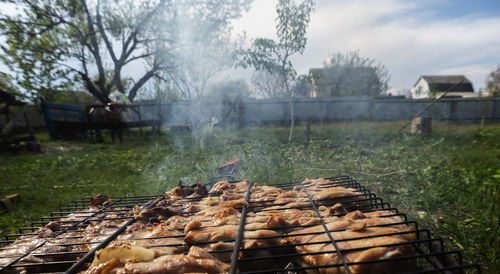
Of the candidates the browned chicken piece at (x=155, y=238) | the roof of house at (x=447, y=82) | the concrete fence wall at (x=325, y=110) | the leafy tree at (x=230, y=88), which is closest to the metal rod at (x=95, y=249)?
the browned chicken piece at (x=155, y=238)

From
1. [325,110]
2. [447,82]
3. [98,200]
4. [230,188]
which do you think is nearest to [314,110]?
[325,110]

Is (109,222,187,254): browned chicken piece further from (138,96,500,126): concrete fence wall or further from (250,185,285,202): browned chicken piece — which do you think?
(138,96,500,126): concrete fence wall

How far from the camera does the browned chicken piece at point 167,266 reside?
1.39m

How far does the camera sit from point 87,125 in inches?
520

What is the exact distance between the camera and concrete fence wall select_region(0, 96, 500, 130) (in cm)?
2059

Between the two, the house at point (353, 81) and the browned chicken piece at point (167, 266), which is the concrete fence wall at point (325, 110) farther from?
the browned chicken piece at point (167, 266)

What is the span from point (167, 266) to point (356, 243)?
4.04ft

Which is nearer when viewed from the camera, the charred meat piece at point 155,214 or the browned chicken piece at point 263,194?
the charred meat piece at point 155,214

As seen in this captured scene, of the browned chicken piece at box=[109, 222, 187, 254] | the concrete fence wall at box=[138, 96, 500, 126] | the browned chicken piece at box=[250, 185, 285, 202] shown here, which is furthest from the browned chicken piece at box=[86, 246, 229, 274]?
the concrete fence wall at box=[138, 96, 500, 126]

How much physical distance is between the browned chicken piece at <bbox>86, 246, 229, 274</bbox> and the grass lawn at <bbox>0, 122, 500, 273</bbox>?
2720 mm

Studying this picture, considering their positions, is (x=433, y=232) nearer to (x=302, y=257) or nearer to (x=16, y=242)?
(x=302, y=257)

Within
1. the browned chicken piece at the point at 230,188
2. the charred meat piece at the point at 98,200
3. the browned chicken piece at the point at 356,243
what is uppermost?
the browned chicken piece at the point at 356,243

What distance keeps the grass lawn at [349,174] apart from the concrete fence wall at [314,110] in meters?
10.2

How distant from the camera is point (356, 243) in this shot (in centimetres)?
158
